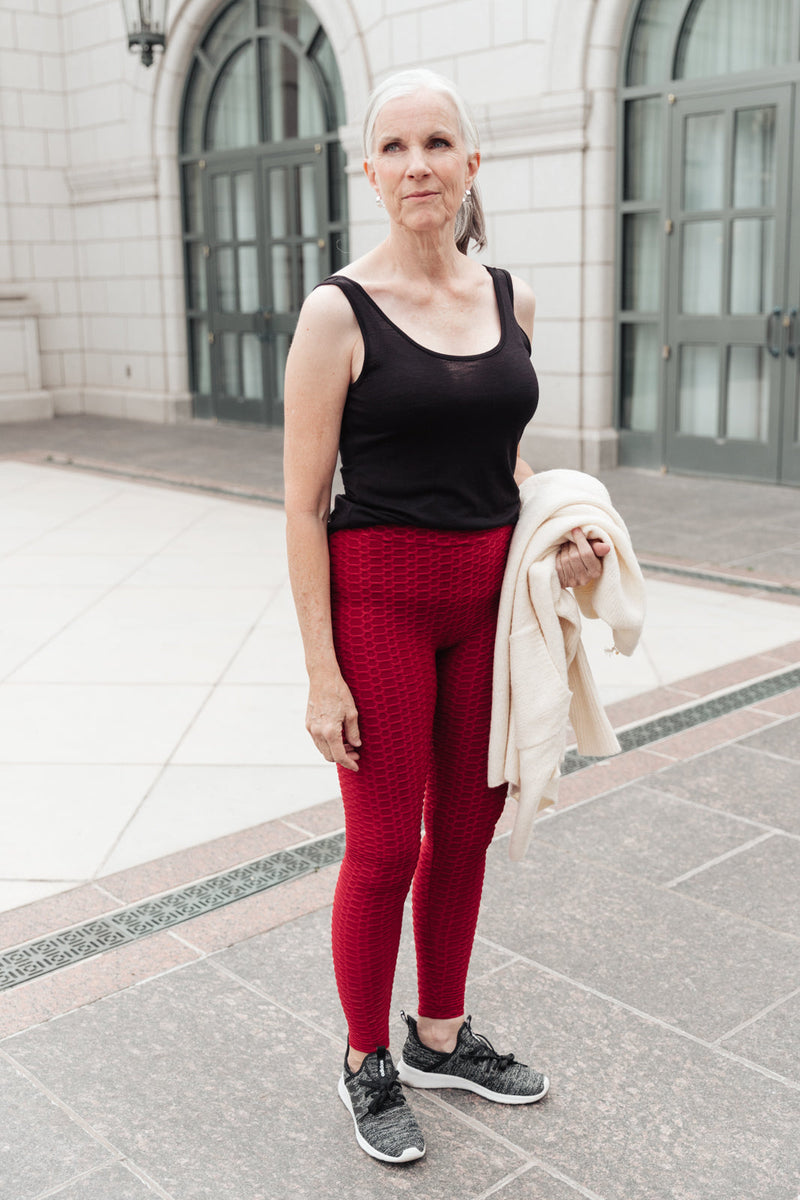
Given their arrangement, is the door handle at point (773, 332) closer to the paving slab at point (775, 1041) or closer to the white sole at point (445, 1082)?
the paving slab at point (775, 1041)

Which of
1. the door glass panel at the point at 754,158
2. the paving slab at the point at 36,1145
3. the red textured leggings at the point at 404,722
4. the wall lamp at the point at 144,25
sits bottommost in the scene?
the paving slab at the point at 36,1145

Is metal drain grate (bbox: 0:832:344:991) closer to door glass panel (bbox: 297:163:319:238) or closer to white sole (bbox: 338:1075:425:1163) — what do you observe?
white sole (bbox: 338:1075:425:1163)

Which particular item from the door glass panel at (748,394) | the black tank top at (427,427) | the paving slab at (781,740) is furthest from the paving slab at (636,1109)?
the door glass panel at (748,394)

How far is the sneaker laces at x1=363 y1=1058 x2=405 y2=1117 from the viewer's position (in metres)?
2.20

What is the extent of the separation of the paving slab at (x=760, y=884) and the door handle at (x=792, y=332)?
577 cm

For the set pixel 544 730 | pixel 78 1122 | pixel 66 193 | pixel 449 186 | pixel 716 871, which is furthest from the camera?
pixel 66 193

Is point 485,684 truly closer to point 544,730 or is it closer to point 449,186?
point 544,730

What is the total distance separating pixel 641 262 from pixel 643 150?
2.57 ft

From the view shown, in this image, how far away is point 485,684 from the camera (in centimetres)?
216

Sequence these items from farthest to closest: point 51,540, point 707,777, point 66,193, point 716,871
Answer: point 66,193
point 51,540
point 707,777
point 716,871

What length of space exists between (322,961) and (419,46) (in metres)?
8.78

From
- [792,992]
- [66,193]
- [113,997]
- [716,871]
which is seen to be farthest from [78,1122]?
[66,193]

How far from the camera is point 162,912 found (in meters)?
3.04

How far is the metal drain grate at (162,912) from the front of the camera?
2812 millimetres
